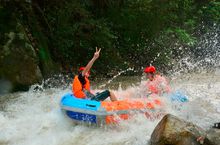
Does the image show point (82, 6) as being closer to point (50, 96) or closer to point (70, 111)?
point (50, 96)

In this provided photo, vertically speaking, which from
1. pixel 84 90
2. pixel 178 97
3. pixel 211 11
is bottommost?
pixel 211 11

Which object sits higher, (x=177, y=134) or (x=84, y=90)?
(x=84, y=90)

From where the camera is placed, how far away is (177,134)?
664 centimetres

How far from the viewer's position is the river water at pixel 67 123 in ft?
25.7

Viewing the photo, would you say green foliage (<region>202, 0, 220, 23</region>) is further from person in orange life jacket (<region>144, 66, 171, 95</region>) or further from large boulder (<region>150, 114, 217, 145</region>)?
large boulder (<region>150, 114, 217, 145</region>)

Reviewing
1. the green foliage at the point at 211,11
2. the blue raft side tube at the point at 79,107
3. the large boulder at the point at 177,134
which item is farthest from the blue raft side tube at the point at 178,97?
the green foliage at the point at 211,11

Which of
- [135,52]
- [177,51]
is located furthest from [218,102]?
[177,51]

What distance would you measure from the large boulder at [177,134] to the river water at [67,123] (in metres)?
0.61

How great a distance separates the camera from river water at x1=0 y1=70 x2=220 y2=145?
25.7 feet

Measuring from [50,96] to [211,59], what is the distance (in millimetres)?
9234

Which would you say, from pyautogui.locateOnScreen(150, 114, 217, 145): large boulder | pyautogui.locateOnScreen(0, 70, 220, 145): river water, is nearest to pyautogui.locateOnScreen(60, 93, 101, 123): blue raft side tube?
pyautogui.locateOnScreen(0, 70, 220, 145): river water

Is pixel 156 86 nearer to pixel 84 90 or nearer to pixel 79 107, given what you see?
pixel 84 90

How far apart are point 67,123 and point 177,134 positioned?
280cm

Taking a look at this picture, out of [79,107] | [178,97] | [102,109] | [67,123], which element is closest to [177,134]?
[102,109]
